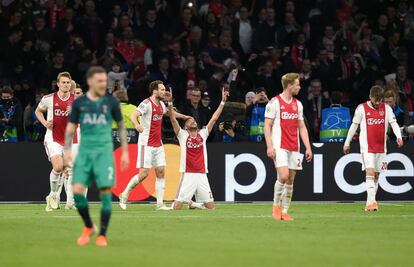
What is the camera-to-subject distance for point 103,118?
1355 centimetres

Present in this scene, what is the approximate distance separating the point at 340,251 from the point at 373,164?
8581mm

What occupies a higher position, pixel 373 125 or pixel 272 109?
pixel 272 109

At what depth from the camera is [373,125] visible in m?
21.2

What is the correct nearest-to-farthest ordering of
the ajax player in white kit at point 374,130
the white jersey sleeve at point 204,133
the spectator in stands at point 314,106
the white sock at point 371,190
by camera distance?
the white sock at point 371,190 → the ajax player in white kit at point 374,130 → the white jersey sleeve at point 204,133 → the spectator in stands at point 314,106

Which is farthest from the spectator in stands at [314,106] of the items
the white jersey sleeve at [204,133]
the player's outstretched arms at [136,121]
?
the player's outstretched arms at [136,121]

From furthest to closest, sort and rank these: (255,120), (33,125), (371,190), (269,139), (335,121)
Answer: (335,121) → (255,120) → (33,125) → (371,190) → (269,139)

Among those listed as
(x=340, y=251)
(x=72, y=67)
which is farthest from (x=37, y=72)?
(x=340, y=251)

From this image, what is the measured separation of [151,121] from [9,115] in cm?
438

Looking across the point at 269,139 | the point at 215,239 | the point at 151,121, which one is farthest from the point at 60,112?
the point at 215,239

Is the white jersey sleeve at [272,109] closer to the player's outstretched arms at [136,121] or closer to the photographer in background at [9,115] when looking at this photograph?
the player's outstretched arms at [136,121]

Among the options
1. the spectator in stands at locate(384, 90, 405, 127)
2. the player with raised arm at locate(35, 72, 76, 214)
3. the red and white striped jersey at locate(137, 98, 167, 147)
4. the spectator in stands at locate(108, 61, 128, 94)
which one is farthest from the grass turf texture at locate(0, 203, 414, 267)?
the spectator in stands at locate(108, 61, 128, 94)

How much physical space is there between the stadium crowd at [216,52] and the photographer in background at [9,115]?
47 mm

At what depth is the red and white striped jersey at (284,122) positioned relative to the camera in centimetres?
1783

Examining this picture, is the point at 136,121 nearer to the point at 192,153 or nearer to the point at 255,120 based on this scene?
the point at 192,153
